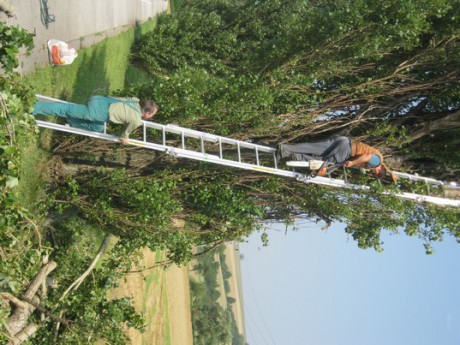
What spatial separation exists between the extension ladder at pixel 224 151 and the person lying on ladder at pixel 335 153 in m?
0.27

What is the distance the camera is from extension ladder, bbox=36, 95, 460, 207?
734 cm

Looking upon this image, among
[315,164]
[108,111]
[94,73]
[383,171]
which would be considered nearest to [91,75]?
[94,73]

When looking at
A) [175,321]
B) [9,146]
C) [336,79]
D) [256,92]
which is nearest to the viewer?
[9,146]

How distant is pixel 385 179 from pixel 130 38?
11.5 m

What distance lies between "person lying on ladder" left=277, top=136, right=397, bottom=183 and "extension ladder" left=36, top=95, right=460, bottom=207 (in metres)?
0.27

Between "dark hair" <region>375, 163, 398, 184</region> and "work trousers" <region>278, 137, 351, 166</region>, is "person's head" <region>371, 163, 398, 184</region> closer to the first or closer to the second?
"dark hair" <region>375, 163, 398, 184</region>

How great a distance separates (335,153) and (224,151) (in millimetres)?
2149

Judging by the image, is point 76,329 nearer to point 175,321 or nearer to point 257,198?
point 257,198

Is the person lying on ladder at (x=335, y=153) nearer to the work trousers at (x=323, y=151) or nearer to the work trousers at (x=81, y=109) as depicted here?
the work trousers at (x=323, y=151)

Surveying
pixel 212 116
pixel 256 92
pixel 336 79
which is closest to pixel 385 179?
pixel 336 79

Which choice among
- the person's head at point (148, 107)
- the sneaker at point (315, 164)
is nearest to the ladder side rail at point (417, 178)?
the sneaker at point (315, 164)

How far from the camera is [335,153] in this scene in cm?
793

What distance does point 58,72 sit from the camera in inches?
367

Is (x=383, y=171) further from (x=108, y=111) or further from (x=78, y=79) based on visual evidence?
(x=78, y=79)
